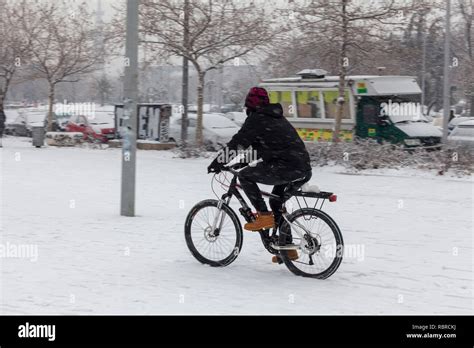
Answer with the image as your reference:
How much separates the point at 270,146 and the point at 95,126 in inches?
945

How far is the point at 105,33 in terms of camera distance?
25422mm

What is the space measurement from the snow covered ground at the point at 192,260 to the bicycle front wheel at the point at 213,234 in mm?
145

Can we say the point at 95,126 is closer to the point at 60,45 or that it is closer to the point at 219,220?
the point at 60,45

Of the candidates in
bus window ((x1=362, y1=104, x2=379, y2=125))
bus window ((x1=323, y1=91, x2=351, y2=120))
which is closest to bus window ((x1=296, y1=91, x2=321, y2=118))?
bus window ((x1=323, y1=91, x2=351, y2=120))

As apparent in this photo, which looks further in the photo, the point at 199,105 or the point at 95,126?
the point at 95,126

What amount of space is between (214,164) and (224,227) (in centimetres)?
72

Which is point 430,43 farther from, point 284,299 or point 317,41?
point 284,299

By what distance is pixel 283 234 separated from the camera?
23.2 ft

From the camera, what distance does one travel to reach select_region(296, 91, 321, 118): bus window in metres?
23.5

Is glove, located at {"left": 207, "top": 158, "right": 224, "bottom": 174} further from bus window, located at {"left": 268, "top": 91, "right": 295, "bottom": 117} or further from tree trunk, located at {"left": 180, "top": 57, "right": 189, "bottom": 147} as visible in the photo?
tree trunk, located at {"left": 180, "top": 57, "right": 189, "bottom": 147}

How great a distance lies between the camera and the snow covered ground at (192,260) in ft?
20.2

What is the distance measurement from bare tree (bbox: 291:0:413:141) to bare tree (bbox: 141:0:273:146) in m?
2.37
